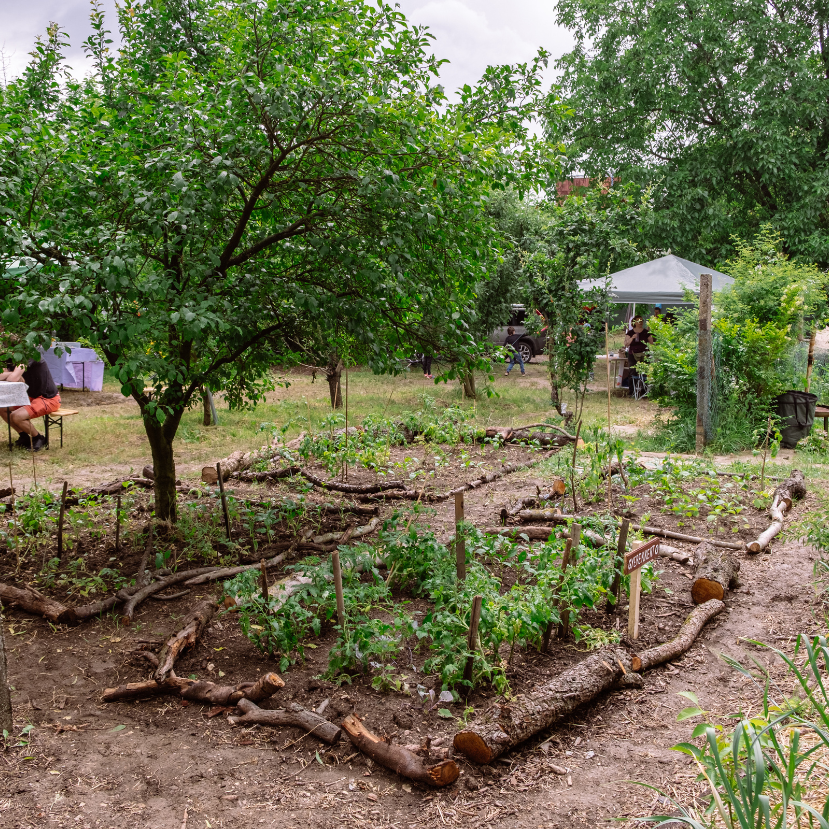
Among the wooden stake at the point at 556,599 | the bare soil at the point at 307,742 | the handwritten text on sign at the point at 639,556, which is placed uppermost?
A: the handwritten text on sign at the point at 639,556

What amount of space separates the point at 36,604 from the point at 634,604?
373 centimetres

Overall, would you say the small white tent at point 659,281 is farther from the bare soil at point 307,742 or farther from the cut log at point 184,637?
the cut log at point 184,637

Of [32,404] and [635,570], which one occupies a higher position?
[32,404]

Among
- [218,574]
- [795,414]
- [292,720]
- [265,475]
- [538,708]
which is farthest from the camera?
[795,414]

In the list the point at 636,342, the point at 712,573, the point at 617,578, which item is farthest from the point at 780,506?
the point at 636,342

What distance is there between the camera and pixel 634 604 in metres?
4.29

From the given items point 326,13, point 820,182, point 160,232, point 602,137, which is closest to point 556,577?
point 160,232

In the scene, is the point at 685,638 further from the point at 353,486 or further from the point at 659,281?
the point at 659,281

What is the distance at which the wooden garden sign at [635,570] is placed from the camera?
13.5 ft

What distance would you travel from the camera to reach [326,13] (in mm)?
5262

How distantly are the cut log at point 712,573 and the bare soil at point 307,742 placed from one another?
0.12 metres

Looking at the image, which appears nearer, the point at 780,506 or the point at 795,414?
the point at 780,506

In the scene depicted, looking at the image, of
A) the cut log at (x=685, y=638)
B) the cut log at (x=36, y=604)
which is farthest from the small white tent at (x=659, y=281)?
the cut log at (x=36, y=604)

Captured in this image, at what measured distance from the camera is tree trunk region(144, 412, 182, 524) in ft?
20.2
